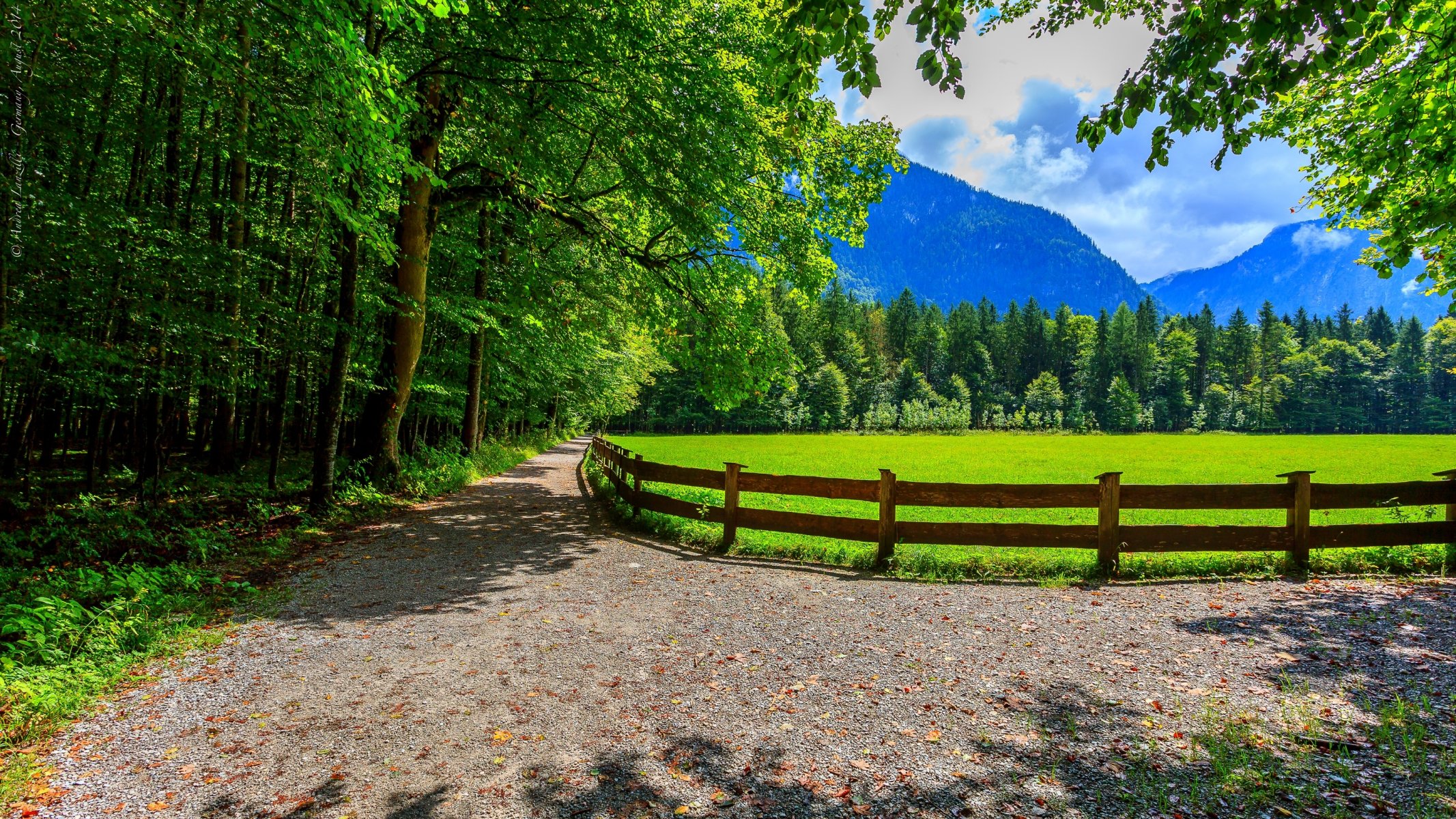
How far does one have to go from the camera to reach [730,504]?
8.86 meters

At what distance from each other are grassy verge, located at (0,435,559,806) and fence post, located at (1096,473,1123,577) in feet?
30.6

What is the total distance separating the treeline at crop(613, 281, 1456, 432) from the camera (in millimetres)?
88438

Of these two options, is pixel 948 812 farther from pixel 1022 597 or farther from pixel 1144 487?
pixel 1144 487

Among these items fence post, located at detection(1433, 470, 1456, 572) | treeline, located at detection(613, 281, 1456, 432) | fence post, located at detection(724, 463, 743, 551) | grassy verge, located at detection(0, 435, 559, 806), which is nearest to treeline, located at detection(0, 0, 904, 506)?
grassy verge, located at detection(0, 435, 559, 806)

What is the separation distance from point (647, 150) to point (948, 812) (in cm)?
1035

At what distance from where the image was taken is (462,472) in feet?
50.5

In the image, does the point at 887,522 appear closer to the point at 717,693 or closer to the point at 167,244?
the point at 717,693

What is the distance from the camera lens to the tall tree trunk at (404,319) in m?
11.3

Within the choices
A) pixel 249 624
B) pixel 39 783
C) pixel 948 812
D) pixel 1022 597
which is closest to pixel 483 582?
pixel 249 624

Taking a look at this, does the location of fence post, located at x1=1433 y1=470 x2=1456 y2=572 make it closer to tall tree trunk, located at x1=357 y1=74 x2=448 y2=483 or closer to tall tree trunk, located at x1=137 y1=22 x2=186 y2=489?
tall tree trunk, located at x1=357 y1=74 x2=448 y2=483

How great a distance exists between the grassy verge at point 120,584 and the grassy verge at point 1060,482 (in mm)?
5434

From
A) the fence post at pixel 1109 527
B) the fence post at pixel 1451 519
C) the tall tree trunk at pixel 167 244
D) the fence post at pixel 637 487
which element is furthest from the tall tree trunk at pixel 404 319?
the fence post at pixel 1451 519

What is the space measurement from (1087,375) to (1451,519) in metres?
110

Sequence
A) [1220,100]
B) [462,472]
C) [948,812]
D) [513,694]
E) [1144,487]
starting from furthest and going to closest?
[462,472], [1144,487], [513,694], [1220,100], [948,812]
